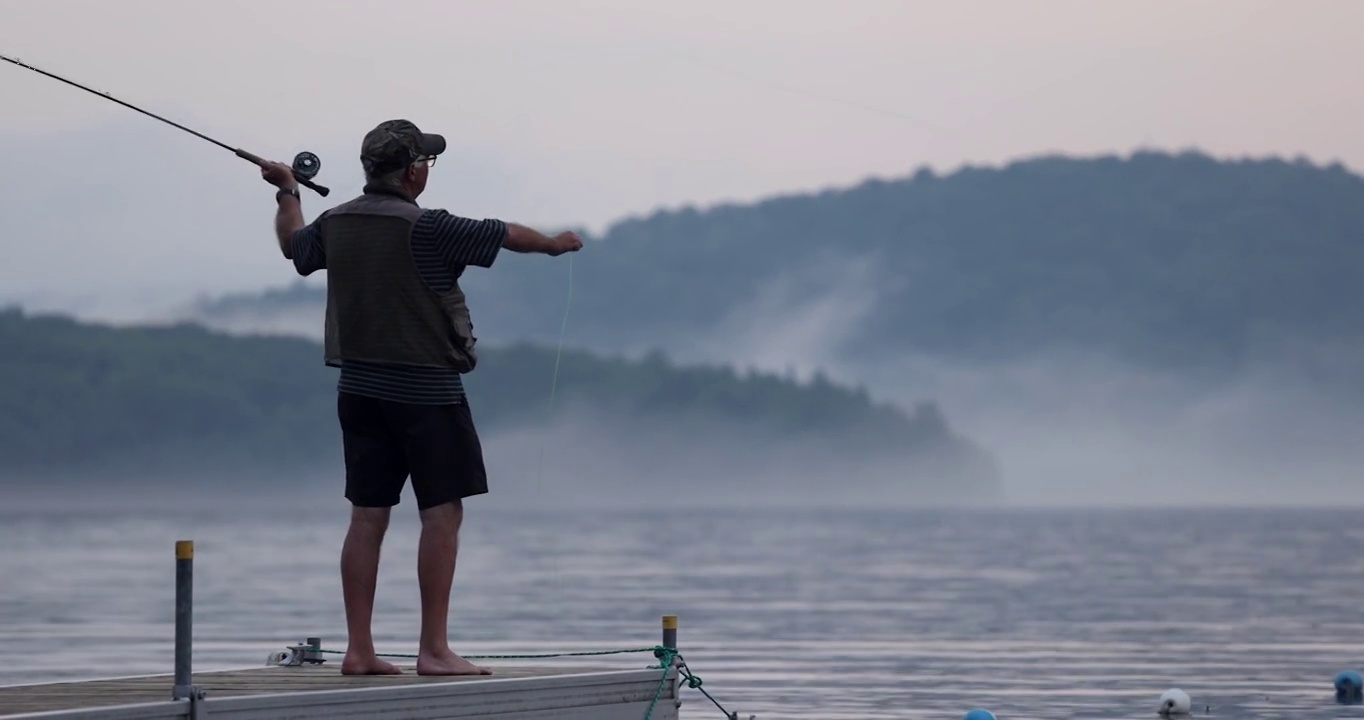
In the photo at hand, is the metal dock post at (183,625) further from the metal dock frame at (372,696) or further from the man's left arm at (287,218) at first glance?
the man's left arm at (287,218)

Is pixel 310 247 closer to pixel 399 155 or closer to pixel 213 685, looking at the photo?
pixel 399 155

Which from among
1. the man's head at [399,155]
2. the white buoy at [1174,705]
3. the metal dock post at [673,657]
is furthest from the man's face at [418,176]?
the white buoy at [1174,705]

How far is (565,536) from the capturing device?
3499 inches

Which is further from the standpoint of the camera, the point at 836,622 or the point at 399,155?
the point at 836,622

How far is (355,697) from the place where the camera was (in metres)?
7.82

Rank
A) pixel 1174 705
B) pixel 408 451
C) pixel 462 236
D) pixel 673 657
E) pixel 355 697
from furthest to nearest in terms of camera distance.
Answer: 1. pixel 1174 705
2. pixel 673 657
3. pixel 408 451
4. pixel 462 236
5. pixel 355 697

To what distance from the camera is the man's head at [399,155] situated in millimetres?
8195

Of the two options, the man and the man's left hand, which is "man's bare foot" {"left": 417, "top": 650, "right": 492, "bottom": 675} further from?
the man's left hand

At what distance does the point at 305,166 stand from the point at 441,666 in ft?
6.80

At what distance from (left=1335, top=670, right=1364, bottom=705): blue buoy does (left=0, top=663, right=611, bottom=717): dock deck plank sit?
855 centimetres

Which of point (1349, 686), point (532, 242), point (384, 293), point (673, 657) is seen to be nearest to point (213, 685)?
point (384, 293)

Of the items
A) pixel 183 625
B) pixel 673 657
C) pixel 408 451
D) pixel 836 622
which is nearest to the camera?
pixel 183 625

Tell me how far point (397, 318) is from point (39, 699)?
1.91m

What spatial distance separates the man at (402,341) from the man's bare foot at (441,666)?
187 mm
